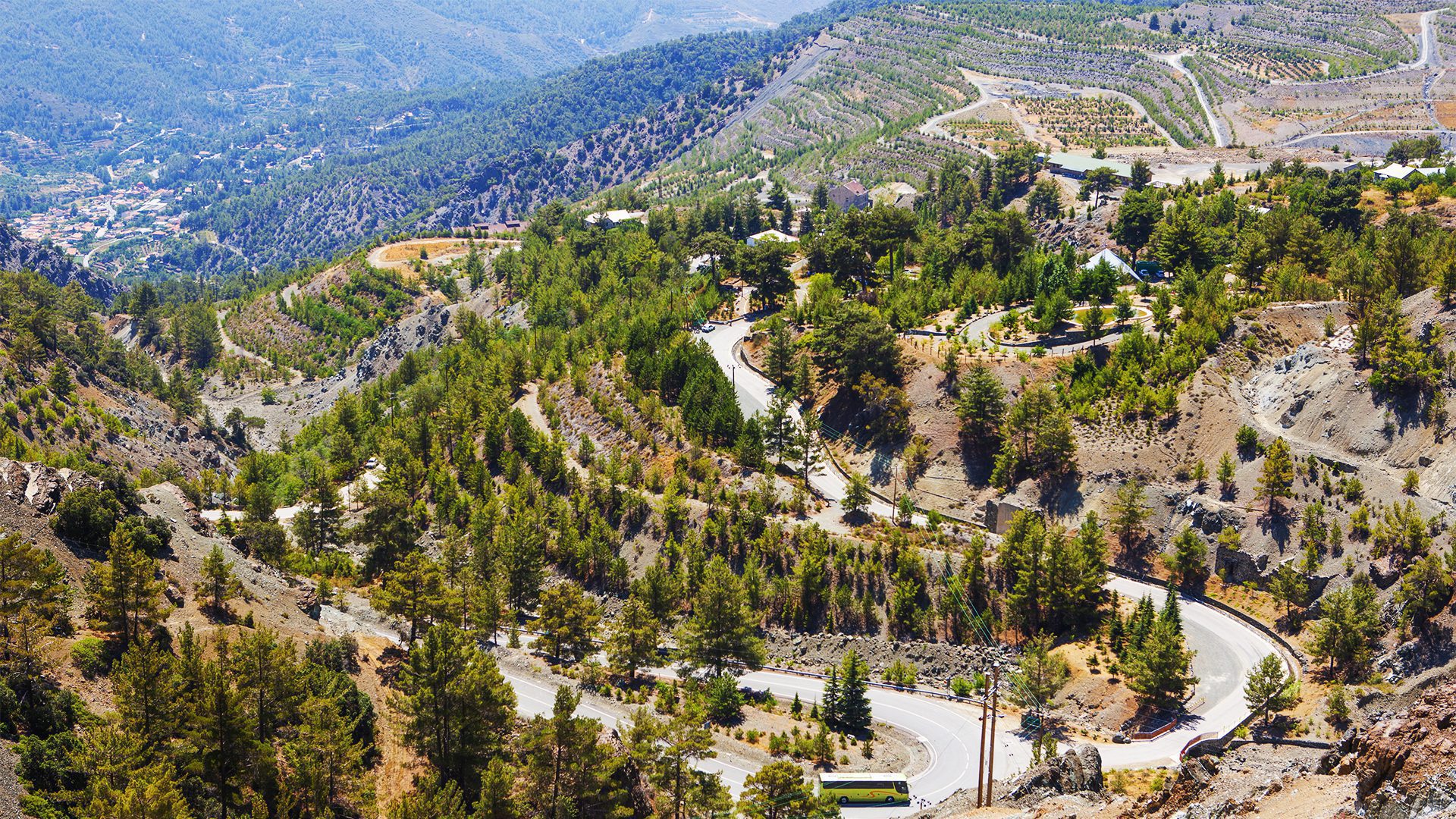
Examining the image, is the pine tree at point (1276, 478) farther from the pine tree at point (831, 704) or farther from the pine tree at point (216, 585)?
the pine tree at point (216, 585)

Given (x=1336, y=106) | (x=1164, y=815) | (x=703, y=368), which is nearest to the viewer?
(x=1164, y=815)

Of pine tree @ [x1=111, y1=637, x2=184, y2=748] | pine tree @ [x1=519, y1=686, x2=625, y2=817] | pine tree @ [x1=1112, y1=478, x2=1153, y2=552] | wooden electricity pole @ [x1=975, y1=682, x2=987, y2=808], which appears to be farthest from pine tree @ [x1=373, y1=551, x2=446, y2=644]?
pine tree @ [x1=1112, y1=478, x2=1153, y2=552]

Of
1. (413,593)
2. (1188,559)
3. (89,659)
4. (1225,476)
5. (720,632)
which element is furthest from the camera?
(1225,476)

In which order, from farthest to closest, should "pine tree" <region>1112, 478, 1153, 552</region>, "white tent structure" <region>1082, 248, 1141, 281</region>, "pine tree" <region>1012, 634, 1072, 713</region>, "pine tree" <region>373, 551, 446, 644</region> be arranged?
"white tent structure" <region>1082, 248, 1141, 281</region> → "pine tree" <region>1112, 478, 1153, 552</region> → "pine tree" <region>373, 551, 446, 644</region> → "pine tree" <region>1012, 634, 1072, 713</region>

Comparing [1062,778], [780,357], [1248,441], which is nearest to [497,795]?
[1062,778]

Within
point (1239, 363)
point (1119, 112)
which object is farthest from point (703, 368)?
point (1119, 112)

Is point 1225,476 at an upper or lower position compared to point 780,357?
lower

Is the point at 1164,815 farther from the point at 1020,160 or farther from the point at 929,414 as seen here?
the point at 1020,160

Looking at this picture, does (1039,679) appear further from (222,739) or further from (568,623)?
(222,739)

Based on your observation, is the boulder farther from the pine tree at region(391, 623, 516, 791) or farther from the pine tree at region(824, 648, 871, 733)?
the pine tree at region(391, 623, 516, 791)
